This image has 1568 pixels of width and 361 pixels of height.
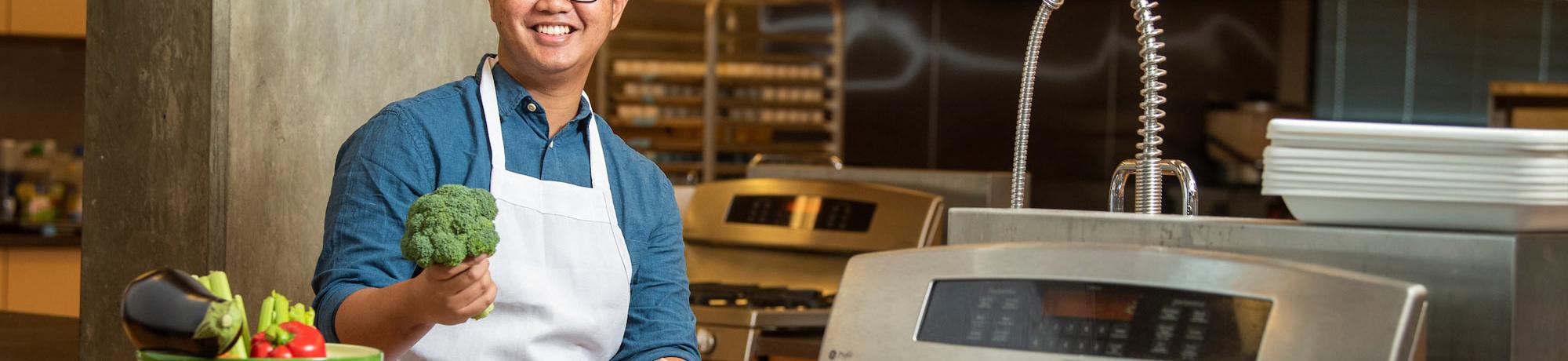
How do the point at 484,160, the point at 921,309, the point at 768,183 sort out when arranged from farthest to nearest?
the point at 768,183 → the point at 484,160 → the point at 921,309

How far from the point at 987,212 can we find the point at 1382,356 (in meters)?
0.46

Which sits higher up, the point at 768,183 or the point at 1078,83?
the point at 1078,83

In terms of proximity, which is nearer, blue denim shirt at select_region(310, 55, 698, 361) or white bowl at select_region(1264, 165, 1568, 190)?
white bowl at select_region(1264, 165, 1568, 190)

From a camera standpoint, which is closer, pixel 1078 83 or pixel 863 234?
pixel 863 234

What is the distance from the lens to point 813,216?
11.5 feet

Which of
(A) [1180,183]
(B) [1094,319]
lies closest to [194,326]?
(B) [1094,319]

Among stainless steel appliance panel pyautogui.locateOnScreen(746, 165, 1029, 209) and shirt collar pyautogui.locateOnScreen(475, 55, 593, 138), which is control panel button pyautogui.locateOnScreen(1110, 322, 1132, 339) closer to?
shirt collar pyautogui.locateOnScreen(475, 55, 593, 138)

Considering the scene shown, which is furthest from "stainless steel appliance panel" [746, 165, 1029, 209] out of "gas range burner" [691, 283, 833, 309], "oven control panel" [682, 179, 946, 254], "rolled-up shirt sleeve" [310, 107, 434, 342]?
"rolled-up shirt sleeve" [310, 107, 434, 342]

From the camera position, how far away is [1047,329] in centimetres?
112

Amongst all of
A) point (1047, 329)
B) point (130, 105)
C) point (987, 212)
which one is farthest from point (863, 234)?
point (1047, 329)

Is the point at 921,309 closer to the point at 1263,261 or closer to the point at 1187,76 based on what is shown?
the point at 1263,261

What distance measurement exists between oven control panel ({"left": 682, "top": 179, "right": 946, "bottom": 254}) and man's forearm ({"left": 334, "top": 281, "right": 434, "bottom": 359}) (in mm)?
1956

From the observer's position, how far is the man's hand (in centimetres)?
110

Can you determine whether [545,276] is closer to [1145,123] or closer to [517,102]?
[517,102]
